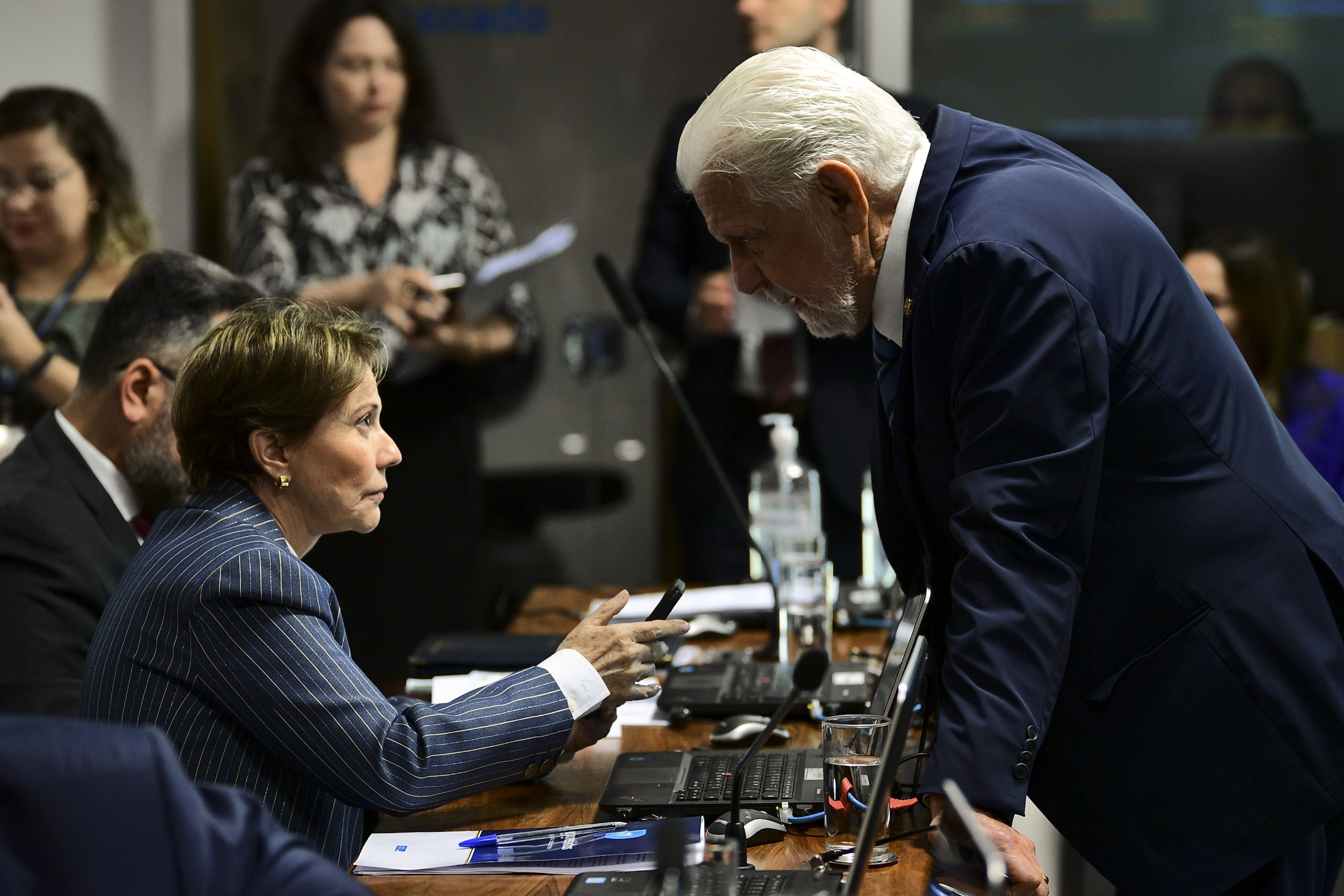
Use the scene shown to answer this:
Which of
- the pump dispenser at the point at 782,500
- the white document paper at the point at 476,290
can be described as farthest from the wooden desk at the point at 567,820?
the white document paper at the point at 476,290

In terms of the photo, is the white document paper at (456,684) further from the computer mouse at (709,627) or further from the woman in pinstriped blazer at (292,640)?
the computer mouse at (709,627)

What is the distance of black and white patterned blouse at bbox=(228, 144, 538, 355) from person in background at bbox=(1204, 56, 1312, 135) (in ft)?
7.07

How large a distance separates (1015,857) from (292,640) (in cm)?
72

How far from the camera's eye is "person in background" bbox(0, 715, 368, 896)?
82cm

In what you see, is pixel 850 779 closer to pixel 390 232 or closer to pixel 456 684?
pixel 456 684

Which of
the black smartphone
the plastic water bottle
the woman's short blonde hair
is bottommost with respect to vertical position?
the plastic water bottle

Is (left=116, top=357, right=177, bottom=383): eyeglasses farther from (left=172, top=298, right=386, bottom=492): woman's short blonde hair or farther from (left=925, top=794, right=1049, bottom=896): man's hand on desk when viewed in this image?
(left=925, top=794, right=1049, bottom=896): man's hand on desk

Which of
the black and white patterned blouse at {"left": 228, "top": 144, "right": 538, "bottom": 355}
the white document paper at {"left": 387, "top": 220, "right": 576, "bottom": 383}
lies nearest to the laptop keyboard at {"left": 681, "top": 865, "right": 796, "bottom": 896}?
the white document paper at {"left": 387, "top": 220, "right": 576, "bottom": 383}

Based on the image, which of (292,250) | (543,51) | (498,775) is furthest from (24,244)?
(498,775)

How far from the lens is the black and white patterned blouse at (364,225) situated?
3.40m

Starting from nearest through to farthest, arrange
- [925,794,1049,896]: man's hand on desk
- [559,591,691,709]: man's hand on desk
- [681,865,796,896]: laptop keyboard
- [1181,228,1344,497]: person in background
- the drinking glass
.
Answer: [681,865,796,896]: laptop keyboard → [925,794,1049,896]: man's hand on desk → [559,591,691,709]: man's hand on desk → the drinking glass → [1181,228,1344,497]: person in background

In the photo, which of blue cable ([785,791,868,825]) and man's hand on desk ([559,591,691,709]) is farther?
man's hand on desk ([559,591,691,709])

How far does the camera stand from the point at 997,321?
1.32 meters

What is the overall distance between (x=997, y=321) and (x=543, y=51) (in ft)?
9.61
